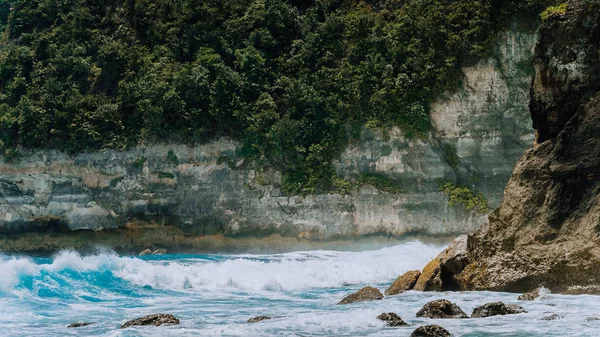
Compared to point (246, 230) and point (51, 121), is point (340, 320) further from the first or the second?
point (51, 121)

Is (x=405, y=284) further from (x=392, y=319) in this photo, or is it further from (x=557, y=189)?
(x=392, y=319)

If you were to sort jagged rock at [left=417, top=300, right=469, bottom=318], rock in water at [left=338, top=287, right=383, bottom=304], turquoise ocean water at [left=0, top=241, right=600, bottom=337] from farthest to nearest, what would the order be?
rock in water at [left=338, top=287, right=383, bottom=304]
jagged rock at [left=417, top=300, right=469, bottom=318]
turquoise ocean water at [left=0, top=241, right=600, bottom=337]

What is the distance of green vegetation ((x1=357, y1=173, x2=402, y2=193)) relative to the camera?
99.6 ft

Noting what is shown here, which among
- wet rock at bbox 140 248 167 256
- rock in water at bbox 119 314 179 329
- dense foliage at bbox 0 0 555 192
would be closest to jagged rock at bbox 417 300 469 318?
rock in water at bbox 119 314 179 329

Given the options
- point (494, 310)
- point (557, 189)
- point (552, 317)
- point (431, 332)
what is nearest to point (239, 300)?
point (494, 310)

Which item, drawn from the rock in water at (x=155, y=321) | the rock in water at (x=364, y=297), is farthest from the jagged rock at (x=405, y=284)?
the rock in water at (x=155, y=321)

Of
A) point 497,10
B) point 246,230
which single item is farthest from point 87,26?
point 497,10

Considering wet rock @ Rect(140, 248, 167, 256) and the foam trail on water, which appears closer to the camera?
the foam trail on water

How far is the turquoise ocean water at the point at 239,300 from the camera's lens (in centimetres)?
1127

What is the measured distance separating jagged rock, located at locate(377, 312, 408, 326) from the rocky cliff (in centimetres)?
313

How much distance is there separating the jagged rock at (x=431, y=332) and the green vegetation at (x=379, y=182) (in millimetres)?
20347

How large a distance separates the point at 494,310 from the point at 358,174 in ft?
63.0

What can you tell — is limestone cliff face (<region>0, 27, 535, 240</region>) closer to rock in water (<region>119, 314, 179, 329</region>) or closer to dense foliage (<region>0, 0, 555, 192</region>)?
dense foliage (<region>0, 0, 555, 192</region>)

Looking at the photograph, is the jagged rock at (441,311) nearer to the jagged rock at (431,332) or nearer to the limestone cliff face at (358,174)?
the jagged rock at (431,332)
